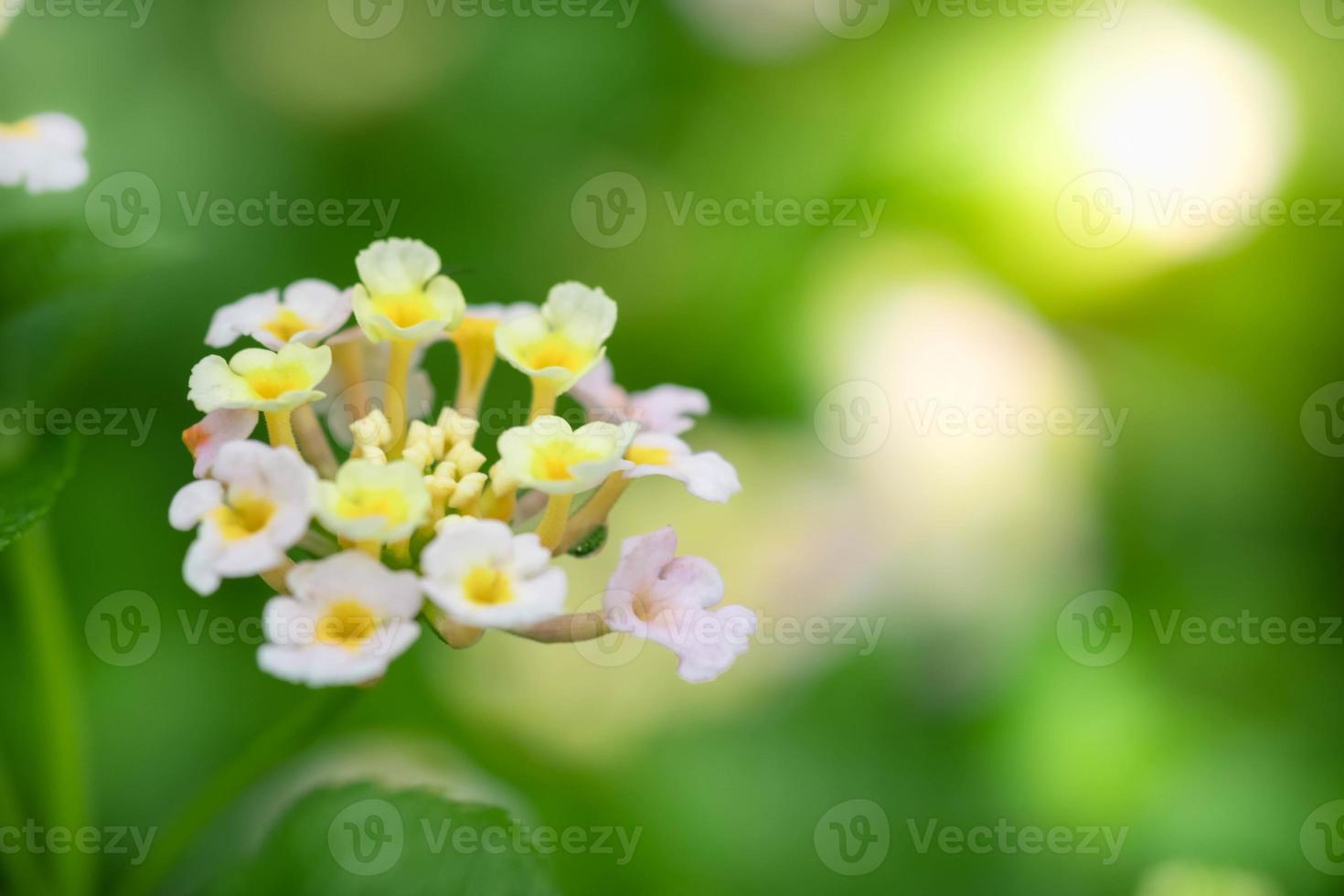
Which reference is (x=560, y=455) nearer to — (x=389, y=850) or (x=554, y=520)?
(x=554, y=520)

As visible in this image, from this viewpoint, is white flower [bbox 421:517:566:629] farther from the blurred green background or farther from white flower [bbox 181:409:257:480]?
the blurred green background

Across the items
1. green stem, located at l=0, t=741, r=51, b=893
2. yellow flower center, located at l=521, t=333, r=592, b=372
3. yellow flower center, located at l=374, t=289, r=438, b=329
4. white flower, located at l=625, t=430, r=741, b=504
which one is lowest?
green stem, located at l=0, t=741, r=51, b=893

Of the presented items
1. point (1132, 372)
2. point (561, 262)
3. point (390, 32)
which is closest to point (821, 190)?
point (561, 262)

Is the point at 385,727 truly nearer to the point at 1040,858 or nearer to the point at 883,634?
the point at 883,634

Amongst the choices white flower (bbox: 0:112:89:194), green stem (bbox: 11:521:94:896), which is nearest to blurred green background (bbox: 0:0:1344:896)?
green stem (bbox: 11:521:94:896)

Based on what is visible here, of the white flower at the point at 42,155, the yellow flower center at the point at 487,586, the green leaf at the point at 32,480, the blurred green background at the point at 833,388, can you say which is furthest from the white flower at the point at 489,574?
the blurred green background at the point at 833,388
